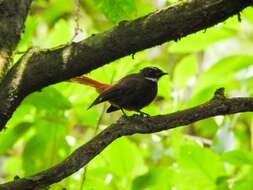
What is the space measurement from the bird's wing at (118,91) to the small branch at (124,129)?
657 mm

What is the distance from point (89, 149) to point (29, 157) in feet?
3.90

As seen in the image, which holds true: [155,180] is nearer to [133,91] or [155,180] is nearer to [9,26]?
[133,91]

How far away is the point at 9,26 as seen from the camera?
2.16 meters

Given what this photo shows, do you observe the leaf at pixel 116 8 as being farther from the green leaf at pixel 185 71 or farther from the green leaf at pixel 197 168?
the green leaf at pixel 185 71

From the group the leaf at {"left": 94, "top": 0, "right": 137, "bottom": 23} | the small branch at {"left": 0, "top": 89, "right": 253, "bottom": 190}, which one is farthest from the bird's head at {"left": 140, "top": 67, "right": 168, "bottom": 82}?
the small branch at {"left": 0, "top": 89, "right": 253, "bottom": 190}

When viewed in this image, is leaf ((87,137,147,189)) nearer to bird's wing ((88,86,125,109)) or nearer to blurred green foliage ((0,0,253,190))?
blurred green foliage ((0,0,253,190))

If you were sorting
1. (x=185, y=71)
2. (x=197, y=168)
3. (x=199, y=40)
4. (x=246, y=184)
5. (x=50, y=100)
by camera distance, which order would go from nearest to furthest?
(x=246, y=184) < (x=50, y=100) < (x=197, y=168) < (x=199, y=40) < (x=185, y=71)

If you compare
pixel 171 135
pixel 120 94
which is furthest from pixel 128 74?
pixel 171 135

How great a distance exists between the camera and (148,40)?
1.92 m

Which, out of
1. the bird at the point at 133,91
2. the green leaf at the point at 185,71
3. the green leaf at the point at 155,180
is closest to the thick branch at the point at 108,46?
the bird at the point at 133,91

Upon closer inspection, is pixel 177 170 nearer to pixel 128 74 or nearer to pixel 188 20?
pixel 128 74

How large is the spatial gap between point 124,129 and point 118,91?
34.8 inches

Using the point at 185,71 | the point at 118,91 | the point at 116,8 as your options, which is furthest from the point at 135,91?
the point at 116,8

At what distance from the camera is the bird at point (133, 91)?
2.99 m
